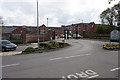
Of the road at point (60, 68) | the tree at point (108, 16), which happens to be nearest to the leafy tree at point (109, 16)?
the tree at point (108, 16)

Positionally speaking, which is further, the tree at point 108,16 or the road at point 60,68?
the tree at point 108,16

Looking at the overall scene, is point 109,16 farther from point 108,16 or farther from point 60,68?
point 60,68

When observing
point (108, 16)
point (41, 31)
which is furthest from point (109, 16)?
point (41, 31)

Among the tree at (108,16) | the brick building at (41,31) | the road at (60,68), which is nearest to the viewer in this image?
the road at (60,68)

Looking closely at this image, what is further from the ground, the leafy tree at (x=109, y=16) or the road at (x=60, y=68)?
Answer: the leafy tree at (x=109, y=16)

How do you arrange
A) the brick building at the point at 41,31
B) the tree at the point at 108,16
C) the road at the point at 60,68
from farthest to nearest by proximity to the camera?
the tree at the point at 108,16
the brick building at the point at 41,31
the road at the point at 60,68

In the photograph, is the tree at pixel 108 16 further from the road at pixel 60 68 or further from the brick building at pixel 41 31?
the road at pixel 60 68

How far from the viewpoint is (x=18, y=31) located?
3822cm

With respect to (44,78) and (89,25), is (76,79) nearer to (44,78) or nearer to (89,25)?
(44,78)

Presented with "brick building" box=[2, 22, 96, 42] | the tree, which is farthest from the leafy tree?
"brick building" box=[2, 22, 96, 42]

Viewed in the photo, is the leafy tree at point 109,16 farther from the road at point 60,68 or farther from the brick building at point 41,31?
the road at point 60,68

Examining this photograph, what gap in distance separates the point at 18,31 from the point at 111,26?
33783 mm

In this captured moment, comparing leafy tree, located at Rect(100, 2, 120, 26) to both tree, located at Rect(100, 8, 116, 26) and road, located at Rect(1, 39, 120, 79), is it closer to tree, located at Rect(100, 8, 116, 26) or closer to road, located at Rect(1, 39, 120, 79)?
tree, located at Rect(100, 8, 116, 26)

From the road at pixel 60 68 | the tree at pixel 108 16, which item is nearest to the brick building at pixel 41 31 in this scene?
the tree at pixel 108 16
